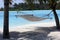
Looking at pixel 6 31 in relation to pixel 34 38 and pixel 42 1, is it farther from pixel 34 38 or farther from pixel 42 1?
pixel 42 1

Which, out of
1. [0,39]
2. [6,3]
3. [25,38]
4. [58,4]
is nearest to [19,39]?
[25,38]

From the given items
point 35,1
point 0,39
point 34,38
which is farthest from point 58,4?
point 0,39

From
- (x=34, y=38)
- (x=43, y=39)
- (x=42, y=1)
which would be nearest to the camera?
(x=43, y=39)

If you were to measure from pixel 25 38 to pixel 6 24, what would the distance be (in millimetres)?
878

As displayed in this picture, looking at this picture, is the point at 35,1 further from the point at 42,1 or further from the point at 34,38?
the point at 34,38

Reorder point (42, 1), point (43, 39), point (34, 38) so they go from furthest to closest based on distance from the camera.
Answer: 1. point (42, 1)
2. point (34, 38)
3. point (43, 39)

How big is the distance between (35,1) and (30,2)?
236 millimetres

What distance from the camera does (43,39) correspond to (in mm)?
6480

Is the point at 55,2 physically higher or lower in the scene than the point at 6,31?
higher

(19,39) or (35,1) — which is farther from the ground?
(35,1)

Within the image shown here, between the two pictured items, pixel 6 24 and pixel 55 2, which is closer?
pixel 6 24

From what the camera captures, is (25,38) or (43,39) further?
(25,38)

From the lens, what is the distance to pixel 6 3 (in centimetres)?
705

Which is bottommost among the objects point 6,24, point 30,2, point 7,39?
point 7,39
